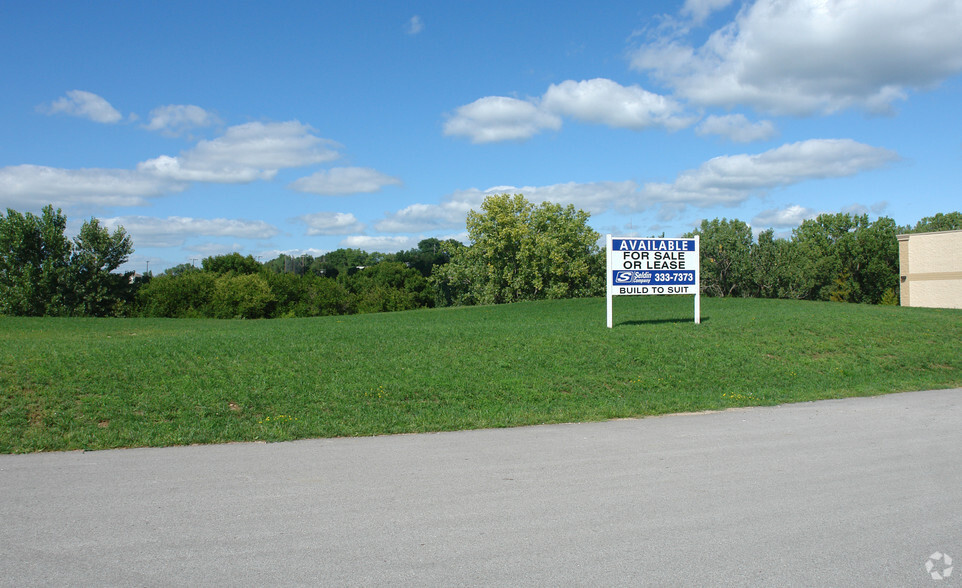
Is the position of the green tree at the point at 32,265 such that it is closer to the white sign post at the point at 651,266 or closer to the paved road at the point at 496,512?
the white sign post at the point at 651,266

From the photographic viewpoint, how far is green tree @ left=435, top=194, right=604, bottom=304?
213 ft

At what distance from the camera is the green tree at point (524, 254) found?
2562 inches

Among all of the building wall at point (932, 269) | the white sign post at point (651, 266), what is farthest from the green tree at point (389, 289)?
the white sign post at point (651, 266)

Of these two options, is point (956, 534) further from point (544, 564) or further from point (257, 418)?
point (257, 418)

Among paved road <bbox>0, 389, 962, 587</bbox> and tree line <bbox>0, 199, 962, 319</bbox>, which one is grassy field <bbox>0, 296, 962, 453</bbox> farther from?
tree line <bbox>0, 199, 962, 319</bbox>

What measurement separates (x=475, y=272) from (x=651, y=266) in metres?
47.2

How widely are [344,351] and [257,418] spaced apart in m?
4.68

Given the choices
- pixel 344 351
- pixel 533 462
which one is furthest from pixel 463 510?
pixel 344 351

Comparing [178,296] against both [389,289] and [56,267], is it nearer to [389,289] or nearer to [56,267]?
[56,267]

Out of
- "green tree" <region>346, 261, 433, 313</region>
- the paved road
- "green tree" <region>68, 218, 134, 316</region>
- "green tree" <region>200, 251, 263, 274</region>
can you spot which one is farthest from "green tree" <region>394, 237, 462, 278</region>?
the paved road

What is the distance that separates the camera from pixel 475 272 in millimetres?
66812

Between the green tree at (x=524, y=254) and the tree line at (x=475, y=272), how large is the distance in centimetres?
12

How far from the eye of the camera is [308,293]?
8188cm

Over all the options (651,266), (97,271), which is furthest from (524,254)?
(651,266)
